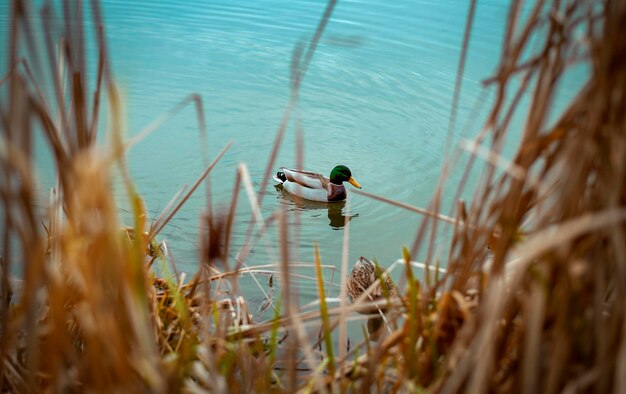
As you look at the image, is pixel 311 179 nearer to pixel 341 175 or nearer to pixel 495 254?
pixel 341 175

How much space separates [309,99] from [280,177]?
1.09 meters

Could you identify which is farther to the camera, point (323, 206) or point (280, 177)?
point (280, 177)

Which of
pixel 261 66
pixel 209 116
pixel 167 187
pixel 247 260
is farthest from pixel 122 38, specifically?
pixel 247 260

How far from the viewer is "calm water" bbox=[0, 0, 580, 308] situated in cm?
462

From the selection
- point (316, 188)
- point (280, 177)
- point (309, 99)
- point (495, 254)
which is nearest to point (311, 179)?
point (316, 188)

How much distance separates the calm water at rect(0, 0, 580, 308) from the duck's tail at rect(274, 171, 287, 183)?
0.08 meters

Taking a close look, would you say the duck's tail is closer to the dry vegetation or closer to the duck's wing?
the duck's wing

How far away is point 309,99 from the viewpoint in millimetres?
6426

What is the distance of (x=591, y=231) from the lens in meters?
0.81

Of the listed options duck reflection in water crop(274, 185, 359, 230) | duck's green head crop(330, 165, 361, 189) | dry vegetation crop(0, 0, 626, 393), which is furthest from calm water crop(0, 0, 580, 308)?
dry vegetation crop(0, 0, 626, 393)

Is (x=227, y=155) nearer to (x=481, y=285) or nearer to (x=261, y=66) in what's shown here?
(x=261, y=66)

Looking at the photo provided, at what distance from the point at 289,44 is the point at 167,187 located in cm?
314

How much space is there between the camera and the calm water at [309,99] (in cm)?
462

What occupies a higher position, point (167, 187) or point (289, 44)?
point (289, 44)
